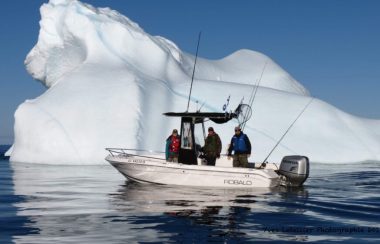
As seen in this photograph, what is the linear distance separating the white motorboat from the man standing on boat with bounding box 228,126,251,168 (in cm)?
51

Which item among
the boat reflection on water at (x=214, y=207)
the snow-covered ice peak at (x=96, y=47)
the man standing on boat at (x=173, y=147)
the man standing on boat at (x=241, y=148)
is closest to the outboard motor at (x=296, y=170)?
the boat reflection on water at (x=214, y=207)

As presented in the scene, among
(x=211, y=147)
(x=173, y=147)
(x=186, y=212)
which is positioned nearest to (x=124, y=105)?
(x=173, y=147)

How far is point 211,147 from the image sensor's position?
16.2 meters

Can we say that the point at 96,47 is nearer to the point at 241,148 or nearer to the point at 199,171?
A: the point at 241,148

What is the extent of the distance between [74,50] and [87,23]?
245 cm

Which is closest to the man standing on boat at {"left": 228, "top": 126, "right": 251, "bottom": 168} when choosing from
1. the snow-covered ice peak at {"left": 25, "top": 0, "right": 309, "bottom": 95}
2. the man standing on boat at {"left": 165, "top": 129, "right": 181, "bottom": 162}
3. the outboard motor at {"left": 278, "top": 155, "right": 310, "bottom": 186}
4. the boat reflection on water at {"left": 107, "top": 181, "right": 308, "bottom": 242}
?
the outboard motor at {"left": 278, "top": 155, "right": 310, "bottom": 186}

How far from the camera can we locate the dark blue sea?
8.27 m

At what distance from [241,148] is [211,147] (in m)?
0.94

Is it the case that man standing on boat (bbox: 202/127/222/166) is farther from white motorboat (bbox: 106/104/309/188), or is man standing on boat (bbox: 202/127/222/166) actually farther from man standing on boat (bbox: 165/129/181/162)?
man standing on boat (bbox: 165/129/181/162)

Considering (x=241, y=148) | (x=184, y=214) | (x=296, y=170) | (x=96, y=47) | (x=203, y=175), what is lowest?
(x=184, y=214)

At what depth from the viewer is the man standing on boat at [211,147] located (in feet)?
52.9

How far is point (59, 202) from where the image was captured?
1233cm

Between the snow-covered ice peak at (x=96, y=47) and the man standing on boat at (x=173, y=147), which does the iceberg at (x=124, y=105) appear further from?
the man standing on boat at (x=173, y=147)

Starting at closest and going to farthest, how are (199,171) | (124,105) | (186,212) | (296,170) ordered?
1. (186,212)
2. (199,171)
3. (296,170)
4. (124,105)
